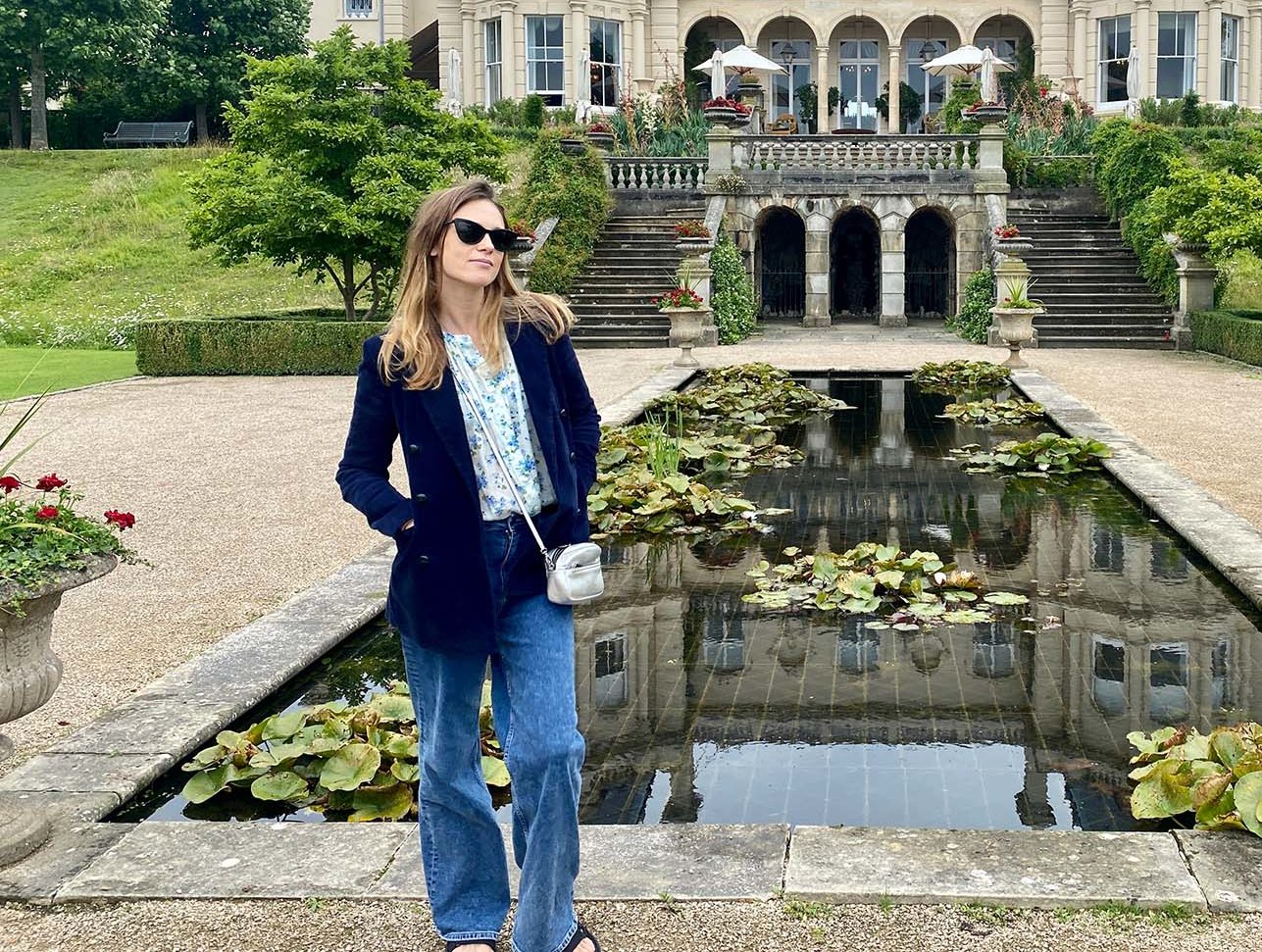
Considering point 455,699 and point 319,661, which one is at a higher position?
point 455,699

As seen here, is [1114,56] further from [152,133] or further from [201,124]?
[152,133]

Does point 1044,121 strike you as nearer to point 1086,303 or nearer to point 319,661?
point 1086,303

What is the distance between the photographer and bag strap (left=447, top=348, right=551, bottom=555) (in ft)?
11.3

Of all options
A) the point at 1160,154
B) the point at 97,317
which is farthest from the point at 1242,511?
the point at 97,317

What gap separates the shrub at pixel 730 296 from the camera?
1014 inches

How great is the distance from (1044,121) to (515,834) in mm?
32521

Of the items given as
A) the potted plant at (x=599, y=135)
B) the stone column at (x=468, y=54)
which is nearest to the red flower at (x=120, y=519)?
the potted plant at (x=599, y=135)

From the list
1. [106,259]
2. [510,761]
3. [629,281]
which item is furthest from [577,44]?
[510,761]

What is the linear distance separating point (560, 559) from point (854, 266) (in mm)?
29610

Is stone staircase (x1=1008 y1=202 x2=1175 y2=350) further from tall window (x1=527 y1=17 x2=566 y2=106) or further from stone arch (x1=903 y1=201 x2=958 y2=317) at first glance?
tall window (x1=527 y1=17 x2=566 y2=106)

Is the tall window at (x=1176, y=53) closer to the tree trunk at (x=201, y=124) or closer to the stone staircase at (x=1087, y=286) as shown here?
the stone staircase at (x=1087, y=286)

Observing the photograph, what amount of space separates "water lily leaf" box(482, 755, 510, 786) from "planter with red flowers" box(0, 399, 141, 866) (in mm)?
1367

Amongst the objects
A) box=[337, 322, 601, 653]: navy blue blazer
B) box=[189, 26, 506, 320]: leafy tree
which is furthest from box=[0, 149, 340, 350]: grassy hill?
box=[337, 322, 601, 653]: navy blue blazer

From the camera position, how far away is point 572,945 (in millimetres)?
3510
